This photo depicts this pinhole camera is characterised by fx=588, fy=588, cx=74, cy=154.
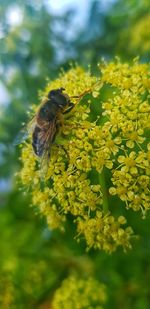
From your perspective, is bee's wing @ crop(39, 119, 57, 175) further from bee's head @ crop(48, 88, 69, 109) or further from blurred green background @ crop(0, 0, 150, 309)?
blurred green background @ crop(0, 0, 150, 309)

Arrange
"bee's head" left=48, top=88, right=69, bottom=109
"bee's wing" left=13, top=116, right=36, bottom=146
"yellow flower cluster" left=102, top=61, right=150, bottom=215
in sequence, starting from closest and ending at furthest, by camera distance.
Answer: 1. "yellow flower cluster" left=102, top=61, right=150, bottom=215
2. "bee's head" left=48, top=88, right=69, bottom=109
3. "bee's wing" left=13, top=116, right=36, bottom=146

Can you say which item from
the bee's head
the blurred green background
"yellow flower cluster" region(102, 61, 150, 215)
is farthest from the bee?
the blurred green background

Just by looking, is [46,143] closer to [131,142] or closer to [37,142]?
[37,142]

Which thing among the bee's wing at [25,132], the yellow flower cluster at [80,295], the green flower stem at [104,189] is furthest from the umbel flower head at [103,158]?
the yellow flower cluster at [80,295]

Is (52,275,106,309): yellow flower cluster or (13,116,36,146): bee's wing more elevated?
(13,116,36,146): bee's wing

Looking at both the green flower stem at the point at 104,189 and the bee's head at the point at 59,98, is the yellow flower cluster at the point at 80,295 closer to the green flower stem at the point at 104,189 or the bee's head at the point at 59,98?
the green flower stem at the point at 104,189

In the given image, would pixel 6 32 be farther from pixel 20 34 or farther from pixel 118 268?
pixel 118 268

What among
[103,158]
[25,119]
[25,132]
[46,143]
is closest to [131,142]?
[103,158]
